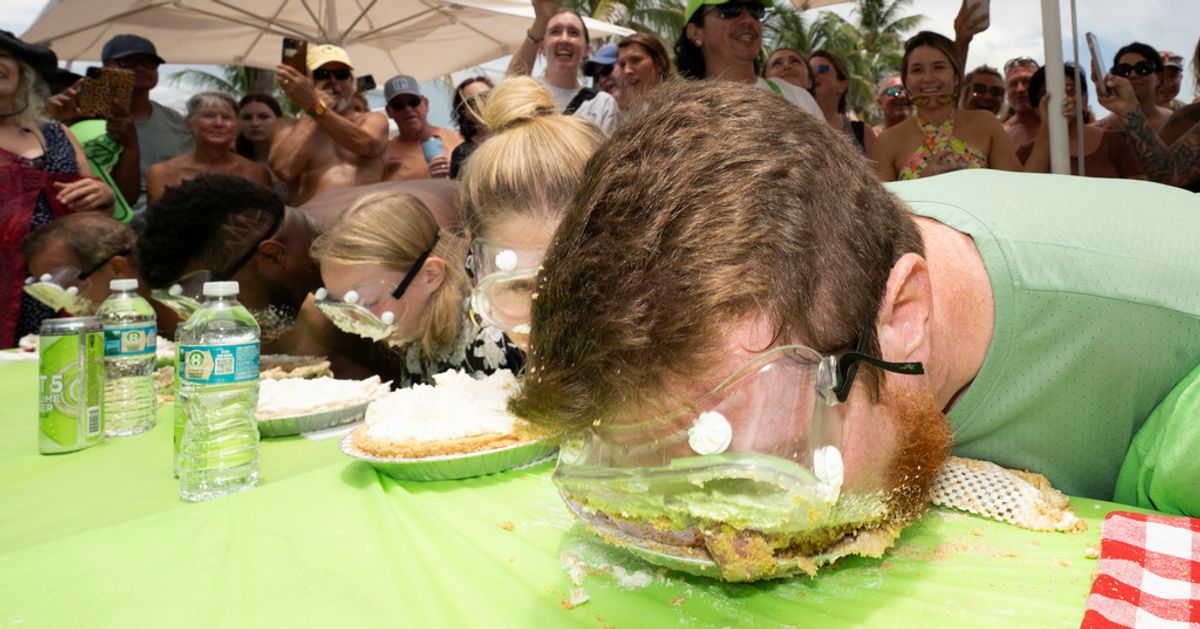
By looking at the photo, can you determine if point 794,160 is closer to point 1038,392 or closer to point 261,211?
point 1038,392

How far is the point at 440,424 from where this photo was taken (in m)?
1.70

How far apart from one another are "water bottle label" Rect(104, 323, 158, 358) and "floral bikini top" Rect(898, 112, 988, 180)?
332 centimetres

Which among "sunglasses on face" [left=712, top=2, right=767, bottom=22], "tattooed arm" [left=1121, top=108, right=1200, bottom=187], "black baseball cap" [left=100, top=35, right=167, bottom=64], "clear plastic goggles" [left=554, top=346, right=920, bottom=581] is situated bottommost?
"clear plastic goggles" [left=554, top=346, right=920, bottom=581]

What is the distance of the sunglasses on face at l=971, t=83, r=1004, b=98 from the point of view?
4.82 metres

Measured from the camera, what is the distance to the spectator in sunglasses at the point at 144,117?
469 centimetres

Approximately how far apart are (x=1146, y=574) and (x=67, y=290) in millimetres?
4055

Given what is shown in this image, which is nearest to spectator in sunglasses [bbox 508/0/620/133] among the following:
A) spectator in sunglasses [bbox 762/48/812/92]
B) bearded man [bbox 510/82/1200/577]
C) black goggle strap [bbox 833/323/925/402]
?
spectator in sunglasses [bbox 762/48/812/92]

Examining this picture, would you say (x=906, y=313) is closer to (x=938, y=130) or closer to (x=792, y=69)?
(x=938, y=130)

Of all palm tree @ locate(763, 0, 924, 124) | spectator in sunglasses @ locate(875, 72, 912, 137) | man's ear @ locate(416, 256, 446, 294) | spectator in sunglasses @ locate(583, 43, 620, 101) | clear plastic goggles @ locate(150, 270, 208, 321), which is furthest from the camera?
palm tree @ locate(763, 0, 924, 124)

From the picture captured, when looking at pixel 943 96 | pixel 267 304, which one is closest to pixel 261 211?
pixel 267 304

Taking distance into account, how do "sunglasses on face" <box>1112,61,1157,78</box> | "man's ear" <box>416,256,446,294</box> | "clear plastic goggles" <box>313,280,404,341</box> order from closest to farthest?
"clear plastic goggles" <box>313,280,404,341</box> < "man's ear" <box>416,256,446,294</box> < "sunglasses on face" <box>1112,61,1157,78</box>

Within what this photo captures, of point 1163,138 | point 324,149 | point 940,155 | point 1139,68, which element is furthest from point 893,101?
point 324,149

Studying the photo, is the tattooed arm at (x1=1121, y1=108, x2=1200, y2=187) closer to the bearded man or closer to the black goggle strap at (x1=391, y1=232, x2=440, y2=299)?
the bearded man

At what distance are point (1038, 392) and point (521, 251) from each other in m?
1.20
